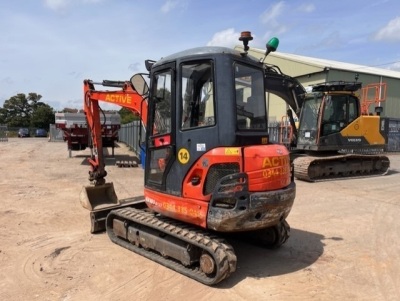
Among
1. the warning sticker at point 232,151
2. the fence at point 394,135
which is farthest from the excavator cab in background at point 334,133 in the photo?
the fence at point 394,135

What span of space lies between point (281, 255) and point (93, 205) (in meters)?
3.52

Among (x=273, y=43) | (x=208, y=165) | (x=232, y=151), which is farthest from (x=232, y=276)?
(x=273, y=43)

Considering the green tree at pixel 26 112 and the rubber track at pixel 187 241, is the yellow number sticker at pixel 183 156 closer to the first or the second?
the rubber track at pixel 187 241

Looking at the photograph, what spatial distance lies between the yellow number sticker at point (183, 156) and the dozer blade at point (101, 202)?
1.88 m

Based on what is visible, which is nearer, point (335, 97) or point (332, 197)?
point (332, 197)

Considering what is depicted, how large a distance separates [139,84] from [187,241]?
2648mm

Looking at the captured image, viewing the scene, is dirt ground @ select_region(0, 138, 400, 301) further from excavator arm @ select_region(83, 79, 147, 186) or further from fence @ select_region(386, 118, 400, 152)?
fence @ select_region(386, 118, 400, 152)

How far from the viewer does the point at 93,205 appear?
719cm

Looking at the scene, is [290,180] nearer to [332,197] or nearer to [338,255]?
[338,255]

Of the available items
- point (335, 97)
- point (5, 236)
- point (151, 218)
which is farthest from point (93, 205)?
point (335, 97)

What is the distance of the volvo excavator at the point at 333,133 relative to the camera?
12.8m

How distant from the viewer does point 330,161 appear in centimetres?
1284

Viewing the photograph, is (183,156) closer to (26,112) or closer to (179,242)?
(179,242)

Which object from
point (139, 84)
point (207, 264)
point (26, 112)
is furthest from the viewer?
point (26, 112)
